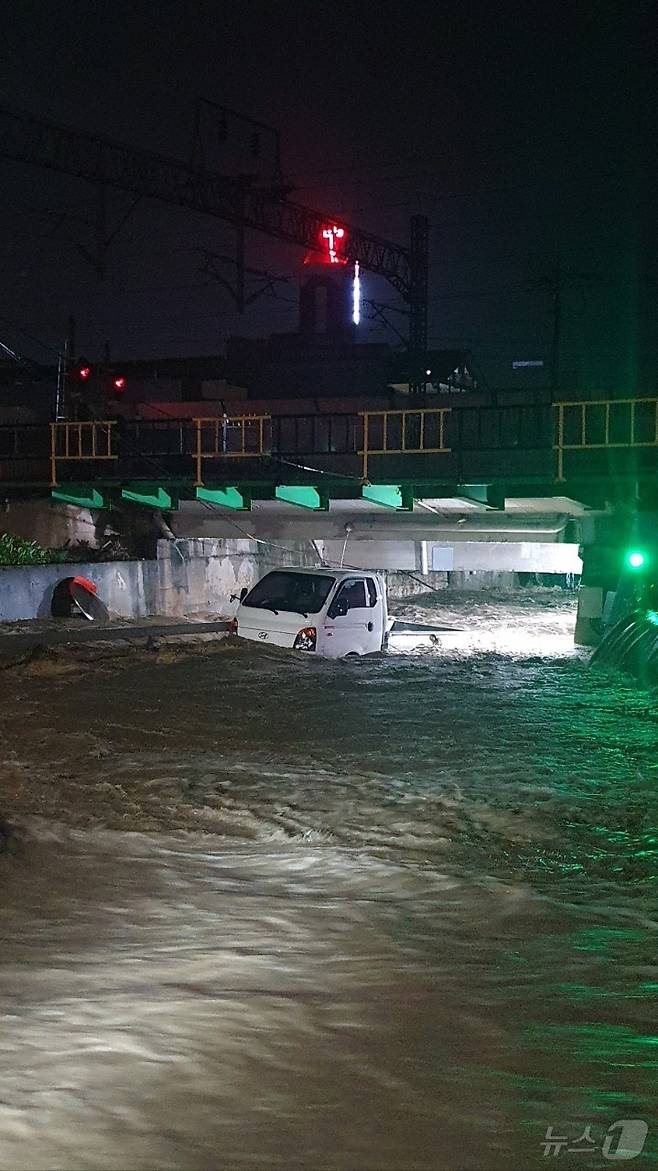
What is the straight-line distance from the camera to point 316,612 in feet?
58.9

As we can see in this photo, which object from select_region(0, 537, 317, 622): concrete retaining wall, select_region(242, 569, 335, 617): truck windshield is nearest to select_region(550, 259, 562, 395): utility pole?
select_region(0, 537, 317, 622): concrete retaining wall

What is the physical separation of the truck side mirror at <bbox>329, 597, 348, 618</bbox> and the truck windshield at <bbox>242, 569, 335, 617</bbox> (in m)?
0.18

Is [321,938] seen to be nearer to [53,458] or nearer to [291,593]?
[291,593]

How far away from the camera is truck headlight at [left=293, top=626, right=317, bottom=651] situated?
695 inches

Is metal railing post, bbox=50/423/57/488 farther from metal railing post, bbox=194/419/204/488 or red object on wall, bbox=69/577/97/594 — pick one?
red object on wall, bbox=69/577/97/594

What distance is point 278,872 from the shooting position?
7773mm

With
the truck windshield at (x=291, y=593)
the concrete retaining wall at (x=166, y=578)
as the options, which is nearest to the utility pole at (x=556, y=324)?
the concrete retaining wall at (x=166, y=578)

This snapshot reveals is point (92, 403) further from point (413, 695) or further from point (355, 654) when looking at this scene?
point (413, 695)

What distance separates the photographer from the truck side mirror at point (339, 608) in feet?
59.4

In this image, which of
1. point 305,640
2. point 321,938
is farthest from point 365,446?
point 321,938

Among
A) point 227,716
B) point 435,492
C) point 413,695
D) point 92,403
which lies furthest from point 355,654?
point 92,403

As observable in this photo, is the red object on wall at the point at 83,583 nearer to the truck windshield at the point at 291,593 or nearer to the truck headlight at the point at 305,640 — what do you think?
the truck windshield at the point at 291,593

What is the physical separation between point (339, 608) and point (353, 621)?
1.36 ft

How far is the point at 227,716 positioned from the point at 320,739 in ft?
4.95
